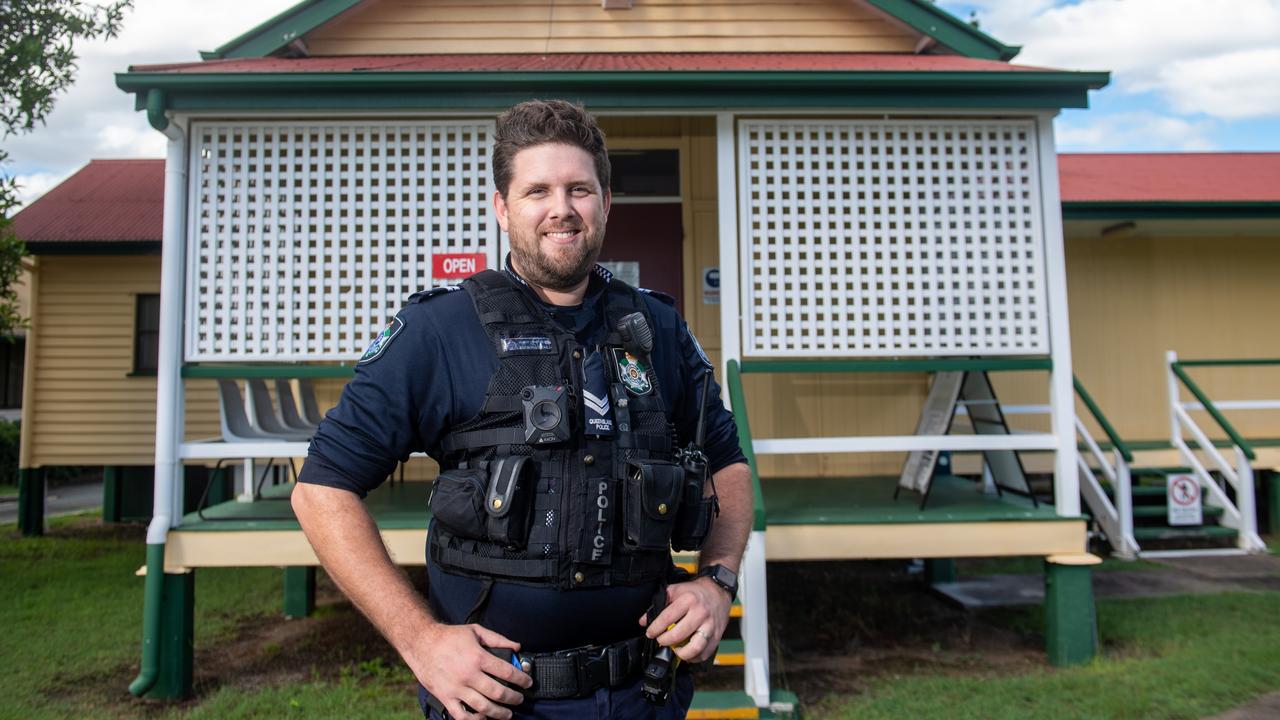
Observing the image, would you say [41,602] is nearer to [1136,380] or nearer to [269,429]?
[269,429]

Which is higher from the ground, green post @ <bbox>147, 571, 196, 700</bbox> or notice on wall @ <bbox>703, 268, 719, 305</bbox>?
notice on wall @ <bbox>703, 268, 719, 305</bbox>

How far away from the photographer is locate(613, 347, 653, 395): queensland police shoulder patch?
1.83 metres

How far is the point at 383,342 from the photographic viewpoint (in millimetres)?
1763

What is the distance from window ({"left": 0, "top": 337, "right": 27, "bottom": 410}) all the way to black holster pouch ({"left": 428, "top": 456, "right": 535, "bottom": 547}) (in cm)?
2594

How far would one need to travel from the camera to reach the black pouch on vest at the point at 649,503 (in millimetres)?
1700

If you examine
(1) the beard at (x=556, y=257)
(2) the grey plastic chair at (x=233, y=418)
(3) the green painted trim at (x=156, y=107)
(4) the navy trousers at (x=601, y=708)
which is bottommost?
(4) the navy trousers at (x=601, y=708)

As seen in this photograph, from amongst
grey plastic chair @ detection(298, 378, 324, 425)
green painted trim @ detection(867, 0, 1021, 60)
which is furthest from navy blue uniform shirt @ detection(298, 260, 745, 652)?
green painted trim @ detection(867, 0, 1021, 60)

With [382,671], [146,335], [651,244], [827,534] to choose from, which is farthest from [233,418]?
[146,335]

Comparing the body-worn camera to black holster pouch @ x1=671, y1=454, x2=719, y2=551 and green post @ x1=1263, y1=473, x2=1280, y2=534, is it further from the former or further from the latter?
green post @ x1=1263, y1=473, x2=1280, y2=534

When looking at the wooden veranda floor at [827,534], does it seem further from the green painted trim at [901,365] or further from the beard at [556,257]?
the beard at [556,257]

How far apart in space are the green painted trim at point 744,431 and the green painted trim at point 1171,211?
16.6 ft

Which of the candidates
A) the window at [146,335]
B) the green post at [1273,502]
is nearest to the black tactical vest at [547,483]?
the green post at [1273,502]

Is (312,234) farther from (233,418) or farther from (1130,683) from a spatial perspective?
(1130,683)

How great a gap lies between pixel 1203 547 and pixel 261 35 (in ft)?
31.2
